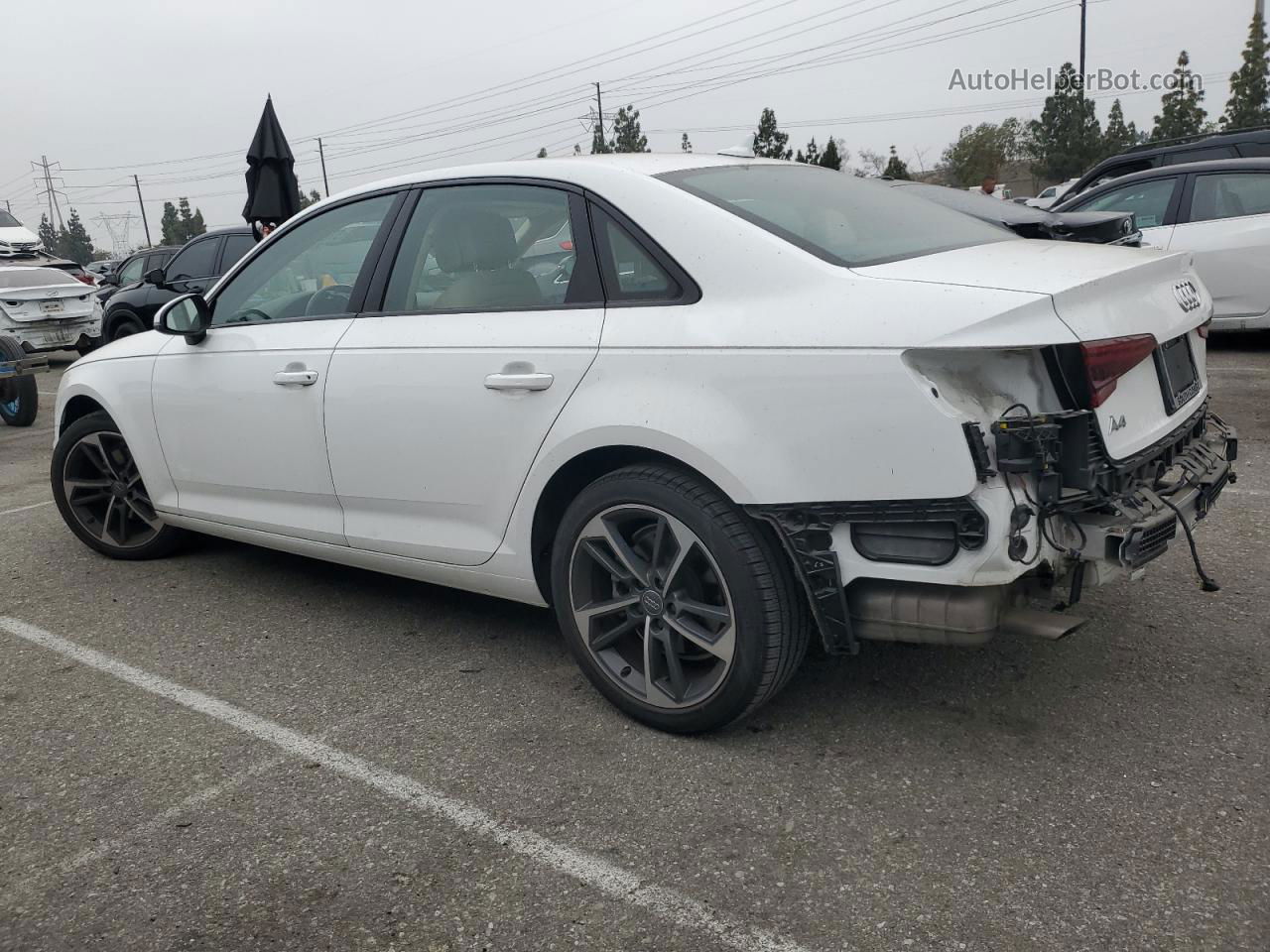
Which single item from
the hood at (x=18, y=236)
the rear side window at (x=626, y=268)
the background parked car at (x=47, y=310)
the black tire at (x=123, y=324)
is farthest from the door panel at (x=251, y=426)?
the hood at (x=18, y=236)

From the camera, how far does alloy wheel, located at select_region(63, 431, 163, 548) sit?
15.6 feet

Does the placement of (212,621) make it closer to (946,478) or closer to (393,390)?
(393,390)

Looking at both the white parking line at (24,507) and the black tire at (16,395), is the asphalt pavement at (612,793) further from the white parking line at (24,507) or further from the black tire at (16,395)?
the black tire at (16,395)

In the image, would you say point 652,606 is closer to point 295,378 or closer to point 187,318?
point 295,378

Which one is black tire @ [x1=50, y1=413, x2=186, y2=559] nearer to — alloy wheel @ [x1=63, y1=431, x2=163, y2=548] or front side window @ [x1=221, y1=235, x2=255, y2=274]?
alloy wheel @ [x1=63, y1=431, x2=163, y2=548]

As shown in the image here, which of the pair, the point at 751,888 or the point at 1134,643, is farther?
the point at 1134,643

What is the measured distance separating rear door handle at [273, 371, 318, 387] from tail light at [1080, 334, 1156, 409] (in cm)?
246

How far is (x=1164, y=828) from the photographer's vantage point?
95.2 inches

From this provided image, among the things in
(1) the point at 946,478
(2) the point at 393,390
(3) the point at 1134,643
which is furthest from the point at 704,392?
(3) the point at 1134,643

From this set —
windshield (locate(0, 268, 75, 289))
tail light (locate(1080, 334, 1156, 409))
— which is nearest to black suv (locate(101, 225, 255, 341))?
windshield (locate(0, 268, 75, 289))

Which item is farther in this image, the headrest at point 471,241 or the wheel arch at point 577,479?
the headrest at point 471,241

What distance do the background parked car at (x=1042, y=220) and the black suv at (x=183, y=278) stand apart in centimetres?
758

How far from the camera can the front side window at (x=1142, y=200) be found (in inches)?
357

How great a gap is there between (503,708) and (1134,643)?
80.5 inches
